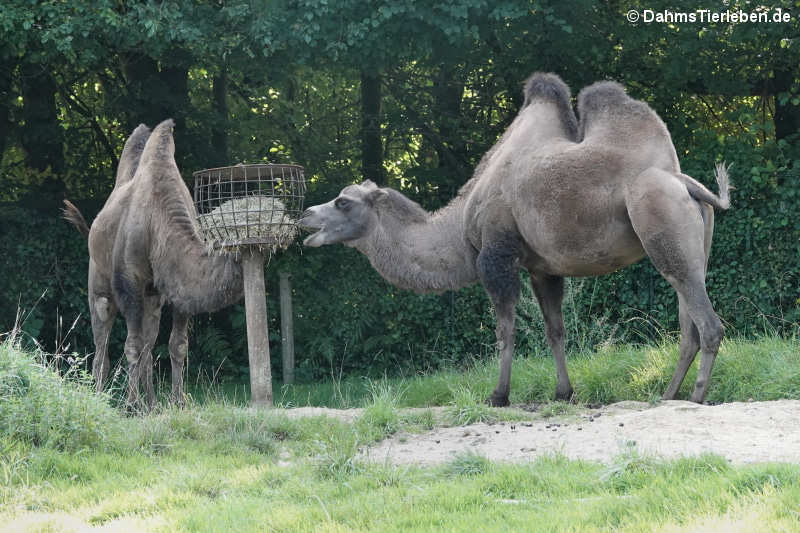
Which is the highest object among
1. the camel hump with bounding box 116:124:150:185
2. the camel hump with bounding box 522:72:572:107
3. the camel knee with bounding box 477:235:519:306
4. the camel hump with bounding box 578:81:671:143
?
the camel hump with bounding box 522:72:572:107

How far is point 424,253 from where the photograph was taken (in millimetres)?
8016

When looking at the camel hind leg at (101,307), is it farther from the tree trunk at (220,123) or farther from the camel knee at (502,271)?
the camel knee at (502,271)

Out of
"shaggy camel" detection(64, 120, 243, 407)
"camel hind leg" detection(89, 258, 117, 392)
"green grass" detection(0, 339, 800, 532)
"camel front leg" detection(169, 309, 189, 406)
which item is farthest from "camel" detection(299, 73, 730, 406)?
"camel hind leg" detection(89, 258, 117, 392)

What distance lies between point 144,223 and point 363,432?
3600mm

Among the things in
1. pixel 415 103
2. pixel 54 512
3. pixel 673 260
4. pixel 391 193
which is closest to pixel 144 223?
pixel 391 193

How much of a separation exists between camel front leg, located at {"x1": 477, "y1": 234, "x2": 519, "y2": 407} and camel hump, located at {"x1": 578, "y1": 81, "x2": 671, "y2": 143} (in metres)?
1.13

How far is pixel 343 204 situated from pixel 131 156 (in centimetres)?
325

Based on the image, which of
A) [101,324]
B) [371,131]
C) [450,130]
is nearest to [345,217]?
[101,324]

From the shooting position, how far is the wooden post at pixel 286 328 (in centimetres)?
1231

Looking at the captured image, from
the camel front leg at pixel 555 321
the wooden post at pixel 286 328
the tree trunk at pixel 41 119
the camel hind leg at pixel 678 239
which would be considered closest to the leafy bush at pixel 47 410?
the camel front leg at pixel 555 321

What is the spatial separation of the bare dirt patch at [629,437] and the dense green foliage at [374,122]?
11.2ft

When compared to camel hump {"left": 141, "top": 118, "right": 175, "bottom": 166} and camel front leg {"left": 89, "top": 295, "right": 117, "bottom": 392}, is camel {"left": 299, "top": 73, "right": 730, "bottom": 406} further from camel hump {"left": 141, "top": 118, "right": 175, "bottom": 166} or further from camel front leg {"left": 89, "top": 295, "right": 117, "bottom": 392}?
camel front leg {"left": 89, "top": 295, "right": 117, "bottom": 392}

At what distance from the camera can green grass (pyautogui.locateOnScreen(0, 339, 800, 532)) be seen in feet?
13.4

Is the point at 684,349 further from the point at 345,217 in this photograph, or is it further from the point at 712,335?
the point at 345,217
